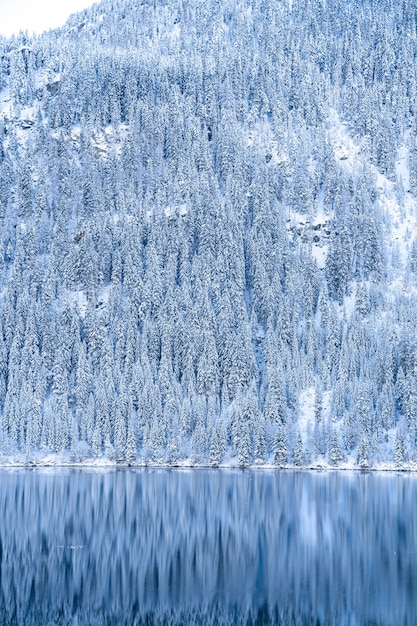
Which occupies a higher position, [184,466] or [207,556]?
[207,556]

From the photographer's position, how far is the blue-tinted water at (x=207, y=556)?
151ft

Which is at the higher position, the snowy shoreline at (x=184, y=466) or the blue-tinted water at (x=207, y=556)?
the blue-tinted water at (x=207, y=556)

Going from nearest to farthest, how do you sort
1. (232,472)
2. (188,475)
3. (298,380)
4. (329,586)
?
(329,586) → (188,475) → (232,472) → (298,380)

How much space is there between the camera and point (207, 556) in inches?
2419

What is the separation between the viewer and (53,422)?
169625 millimetres

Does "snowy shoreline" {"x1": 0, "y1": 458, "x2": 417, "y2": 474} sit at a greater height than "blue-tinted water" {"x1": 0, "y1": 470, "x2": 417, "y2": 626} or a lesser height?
lesser

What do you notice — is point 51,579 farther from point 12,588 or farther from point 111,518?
point 111,518

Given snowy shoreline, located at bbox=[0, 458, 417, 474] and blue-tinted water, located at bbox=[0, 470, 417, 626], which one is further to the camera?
snowy shoreline, located at bbox=[0, 458, 417, 474]

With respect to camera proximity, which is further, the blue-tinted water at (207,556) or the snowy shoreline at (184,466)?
the snowy shoreline at (184,466)

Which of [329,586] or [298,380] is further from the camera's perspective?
[298,380]

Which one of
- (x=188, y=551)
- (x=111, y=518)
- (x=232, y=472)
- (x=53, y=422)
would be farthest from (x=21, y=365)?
(x=188, y=551)

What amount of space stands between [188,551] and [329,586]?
1443cm

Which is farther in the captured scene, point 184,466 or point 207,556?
point 184,466

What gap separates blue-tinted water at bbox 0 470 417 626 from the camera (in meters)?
46.0
